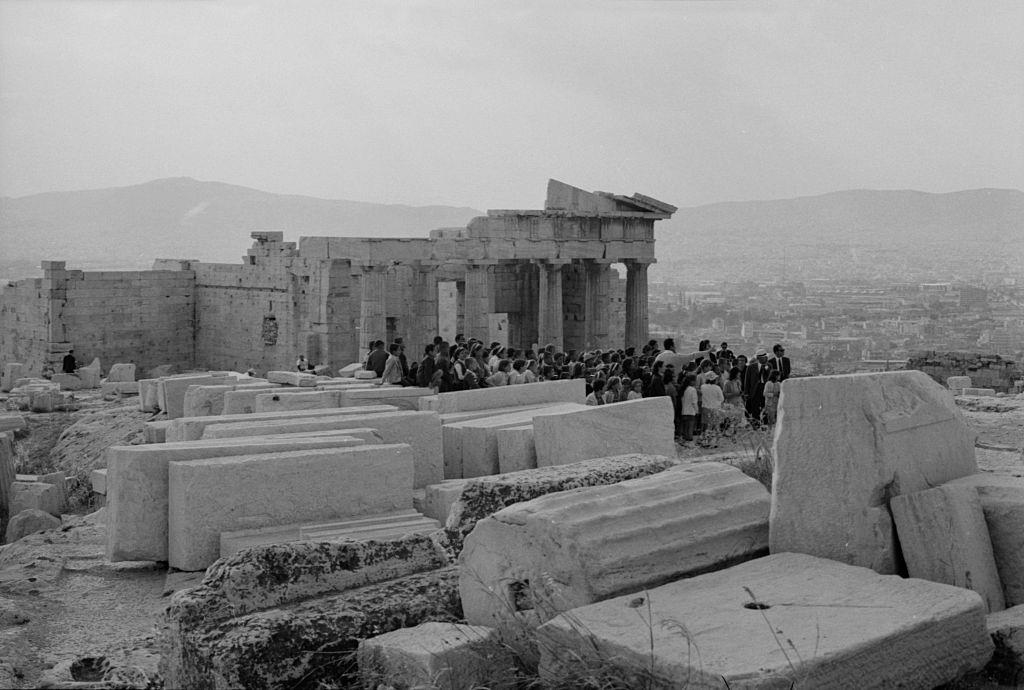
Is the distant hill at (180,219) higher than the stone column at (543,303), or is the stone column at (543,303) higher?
the distant hill at (180,219)

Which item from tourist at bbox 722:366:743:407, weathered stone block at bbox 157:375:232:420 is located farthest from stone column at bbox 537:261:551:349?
tourist at bbox 722:366:743:407

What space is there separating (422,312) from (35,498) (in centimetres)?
1459

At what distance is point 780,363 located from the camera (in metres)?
15.9

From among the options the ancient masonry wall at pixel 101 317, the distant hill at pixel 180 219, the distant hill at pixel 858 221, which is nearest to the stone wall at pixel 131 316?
the ancient masonry wall at pixel 101 317

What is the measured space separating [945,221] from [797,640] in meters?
118

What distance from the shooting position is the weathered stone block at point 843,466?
17.7ft

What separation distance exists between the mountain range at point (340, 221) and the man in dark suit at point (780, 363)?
91644mm

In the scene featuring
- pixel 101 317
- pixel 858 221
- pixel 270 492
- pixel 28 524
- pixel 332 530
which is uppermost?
pixel 858 221

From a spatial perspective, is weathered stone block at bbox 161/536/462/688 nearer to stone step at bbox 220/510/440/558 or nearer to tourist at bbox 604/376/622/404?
stone step at bbox 220/510/440/558

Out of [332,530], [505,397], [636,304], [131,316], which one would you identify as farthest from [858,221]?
[332,530]

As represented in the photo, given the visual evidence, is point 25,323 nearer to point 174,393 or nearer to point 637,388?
point 174,393

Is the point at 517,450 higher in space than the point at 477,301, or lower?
lower

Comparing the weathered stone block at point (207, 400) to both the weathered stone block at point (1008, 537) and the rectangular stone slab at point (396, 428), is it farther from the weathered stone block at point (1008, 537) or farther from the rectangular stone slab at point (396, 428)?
the weathered stone block at point (1008, 537)

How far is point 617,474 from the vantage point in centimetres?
677
